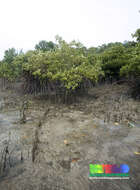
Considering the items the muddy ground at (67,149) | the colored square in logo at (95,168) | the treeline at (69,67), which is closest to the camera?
the muddy ground at (67,149)

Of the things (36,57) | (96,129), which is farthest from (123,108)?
(36,57)

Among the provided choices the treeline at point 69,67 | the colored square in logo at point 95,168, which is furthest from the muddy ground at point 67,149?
the treeline at point 69,67

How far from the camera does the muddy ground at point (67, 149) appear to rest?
1776 mm

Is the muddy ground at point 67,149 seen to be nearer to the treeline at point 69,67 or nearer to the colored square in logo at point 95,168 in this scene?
the colored square in logo at point 95,168

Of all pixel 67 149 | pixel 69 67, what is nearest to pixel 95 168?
pixel 67 149

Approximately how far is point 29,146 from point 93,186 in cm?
142

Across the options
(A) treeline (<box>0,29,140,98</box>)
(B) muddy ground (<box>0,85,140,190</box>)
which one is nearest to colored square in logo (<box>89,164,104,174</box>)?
(B) muddy ground (<box>0,85,140,190</box>)

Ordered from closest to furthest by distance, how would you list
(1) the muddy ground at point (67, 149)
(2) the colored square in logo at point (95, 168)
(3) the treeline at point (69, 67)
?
(1) the muddy ground at point (67, 149)
(2) the colored square in logo at point (95, 168)
(3) the treeline at point (69, 67)

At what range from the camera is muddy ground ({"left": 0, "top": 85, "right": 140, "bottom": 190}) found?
1.78m

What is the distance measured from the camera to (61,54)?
663 cm

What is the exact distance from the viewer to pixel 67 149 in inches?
101

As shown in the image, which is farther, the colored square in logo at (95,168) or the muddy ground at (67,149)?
the colored square in logo at (95,168)

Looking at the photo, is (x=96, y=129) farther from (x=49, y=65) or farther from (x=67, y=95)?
(x=49, y=65)

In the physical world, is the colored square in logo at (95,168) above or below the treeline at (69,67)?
Answer: below
